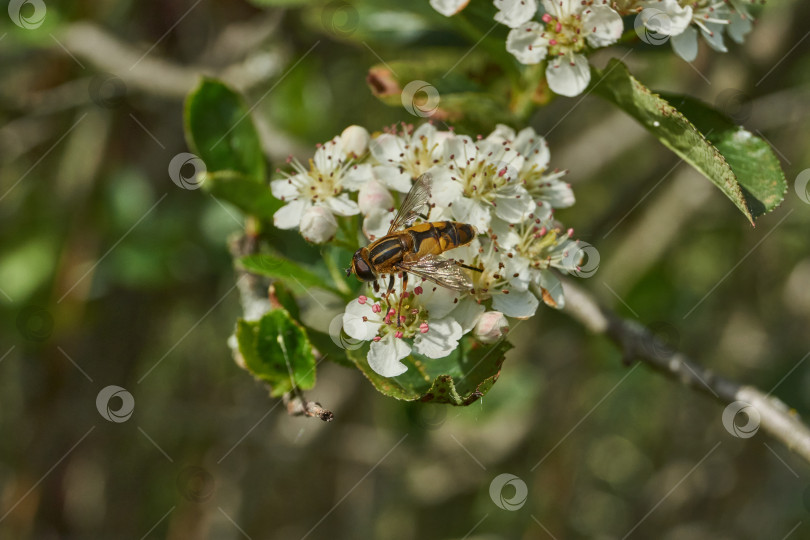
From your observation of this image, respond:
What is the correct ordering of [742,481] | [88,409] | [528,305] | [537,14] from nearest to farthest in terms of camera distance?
[528,305]
[537,14]
[88,409]
[742,481]

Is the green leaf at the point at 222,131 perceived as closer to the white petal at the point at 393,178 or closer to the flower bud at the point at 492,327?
the white petal at the point at 393,178

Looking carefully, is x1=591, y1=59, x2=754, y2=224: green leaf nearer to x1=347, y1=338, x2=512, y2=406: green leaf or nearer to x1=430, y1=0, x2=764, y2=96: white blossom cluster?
x1=430, y1=0, x2=764, y2=96: white blossom cluster

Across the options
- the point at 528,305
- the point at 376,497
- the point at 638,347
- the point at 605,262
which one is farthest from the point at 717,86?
the point at 376,497

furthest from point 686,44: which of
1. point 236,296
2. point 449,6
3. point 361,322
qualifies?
point 236,296

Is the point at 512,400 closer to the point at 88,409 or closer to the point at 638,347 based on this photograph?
the point at 638,347

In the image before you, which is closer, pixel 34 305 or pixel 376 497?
pixel 34 305
